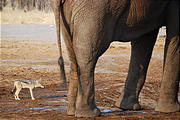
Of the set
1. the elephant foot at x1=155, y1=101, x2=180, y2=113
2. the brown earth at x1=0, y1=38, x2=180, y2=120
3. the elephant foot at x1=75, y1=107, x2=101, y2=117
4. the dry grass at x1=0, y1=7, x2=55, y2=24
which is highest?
the elephant foot at x1=75, y1=107, x2=101, y2=117

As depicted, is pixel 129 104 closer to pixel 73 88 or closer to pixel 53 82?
pixel 73 88

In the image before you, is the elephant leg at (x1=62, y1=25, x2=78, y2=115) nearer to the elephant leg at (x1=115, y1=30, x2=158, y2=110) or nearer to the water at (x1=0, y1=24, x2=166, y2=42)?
the elephant leg at (x1=115, y1=30, x2=158, y2=110)

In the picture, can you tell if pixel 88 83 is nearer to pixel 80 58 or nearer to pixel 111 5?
pixel 80 58

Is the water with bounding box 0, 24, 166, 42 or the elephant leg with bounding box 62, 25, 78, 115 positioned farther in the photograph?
the water with bounding box 0, 24, 166, 42

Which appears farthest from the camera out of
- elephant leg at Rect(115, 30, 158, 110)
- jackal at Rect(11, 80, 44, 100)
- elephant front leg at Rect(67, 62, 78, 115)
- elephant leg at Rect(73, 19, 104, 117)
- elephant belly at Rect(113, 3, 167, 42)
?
jackal at Rect(11, 80, 44, 100)

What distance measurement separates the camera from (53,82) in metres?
11.1

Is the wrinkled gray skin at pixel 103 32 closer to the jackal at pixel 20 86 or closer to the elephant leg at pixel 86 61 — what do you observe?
the elephant leg at pixel 86 61

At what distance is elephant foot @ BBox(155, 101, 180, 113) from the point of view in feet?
22.7

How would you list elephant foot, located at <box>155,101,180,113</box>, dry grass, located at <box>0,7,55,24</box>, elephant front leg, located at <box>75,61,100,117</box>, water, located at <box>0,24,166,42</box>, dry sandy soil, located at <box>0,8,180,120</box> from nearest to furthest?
elephant front leg, located at <box>75,61,100,117</box> → dry sandy soil, located at <box>0,8,180,120</box> → elephant foot, located at <box>155,101,180,113</box> → water, located at <box>0,24,166,42</box> → dry grass, located at <box>0,7,55,24</box>

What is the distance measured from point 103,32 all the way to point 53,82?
5.21m

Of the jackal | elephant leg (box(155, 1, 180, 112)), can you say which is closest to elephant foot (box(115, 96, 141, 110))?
elephant leg (box(155, 1, 180, 112))

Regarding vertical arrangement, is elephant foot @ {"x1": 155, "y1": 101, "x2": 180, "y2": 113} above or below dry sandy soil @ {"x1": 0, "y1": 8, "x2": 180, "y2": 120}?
above

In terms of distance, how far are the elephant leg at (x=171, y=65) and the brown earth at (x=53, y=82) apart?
19cm

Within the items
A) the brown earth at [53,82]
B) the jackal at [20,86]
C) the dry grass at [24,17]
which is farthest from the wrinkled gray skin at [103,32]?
the dry grass at [24,17]
